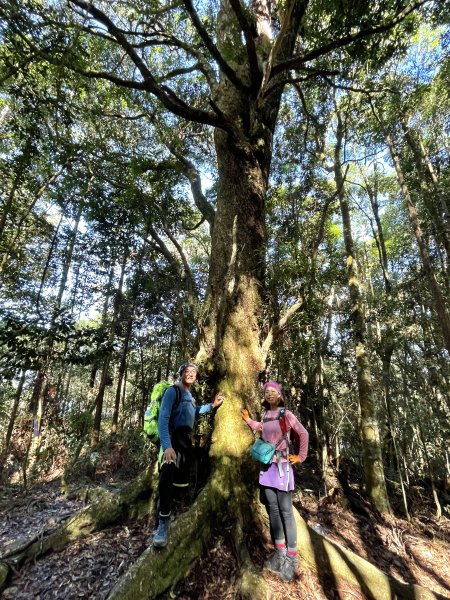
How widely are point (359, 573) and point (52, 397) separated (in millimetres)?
6801

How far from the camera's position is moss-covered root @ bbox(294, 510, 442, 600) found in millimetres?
3324

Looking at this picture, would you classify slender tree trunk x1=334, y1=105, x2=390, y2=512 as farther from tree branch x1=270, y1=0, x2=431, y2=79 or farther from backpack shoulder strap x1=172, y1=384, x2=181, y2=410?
backpack shoulder strap x1=172, y1=384, x2=181, y2=410

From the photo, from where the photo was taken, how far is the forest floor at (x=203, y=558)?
10.3 feet

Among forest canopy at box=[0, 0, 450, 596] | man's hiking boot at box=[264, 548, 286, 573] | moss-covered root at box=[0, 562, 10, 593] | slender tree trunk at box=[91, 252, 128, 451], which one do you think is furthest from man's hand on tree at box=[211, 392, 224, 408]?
slender tree trunk at box=[91, 252, 128, 451]

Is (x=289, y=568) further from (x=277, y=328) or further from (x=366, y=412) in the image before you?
(x=366, y=412)

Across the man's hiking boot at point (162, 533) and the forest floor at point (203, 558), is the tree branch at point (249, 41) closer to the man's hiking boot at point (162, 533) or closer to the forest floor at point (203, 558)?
the man's hiking boot at point (162, 533)

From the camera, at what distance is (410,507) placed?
7406 millimetres

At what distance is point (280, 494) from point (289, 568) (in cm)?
65

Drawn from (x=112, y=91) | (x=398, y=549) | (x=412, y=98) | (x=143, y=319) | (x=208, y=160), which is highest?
(x=208, y=160)

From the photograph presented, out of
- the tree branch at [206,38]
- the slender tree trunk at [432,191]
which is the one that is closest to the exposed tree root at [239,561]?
the tree branch at [206,38]

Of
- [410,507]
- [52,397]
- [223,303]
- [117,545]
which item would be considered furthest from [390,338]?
[52,397]

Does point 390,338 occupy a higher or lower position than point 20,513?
higher

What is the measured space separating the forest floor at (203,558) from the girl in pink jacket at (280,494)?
156mm

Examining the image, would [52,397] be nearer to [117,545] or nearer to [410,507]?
[117,545]
